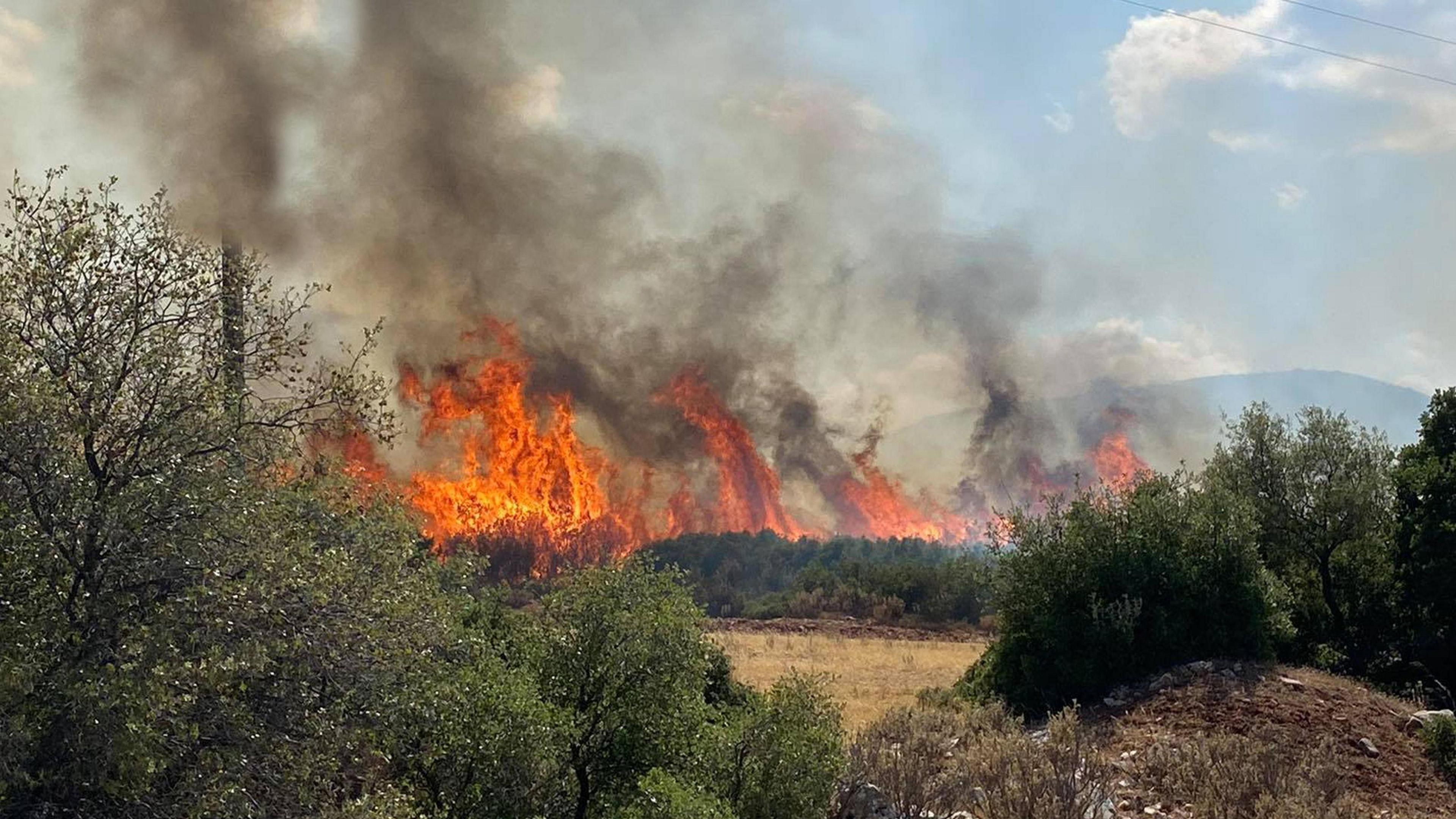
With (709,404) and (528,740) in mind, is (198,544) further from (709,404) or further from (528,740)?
(709,404)

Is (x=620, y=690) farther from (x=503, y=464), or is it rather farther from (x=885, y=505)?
(x=885, y=505)

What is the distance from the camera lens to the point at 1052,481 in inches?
3573

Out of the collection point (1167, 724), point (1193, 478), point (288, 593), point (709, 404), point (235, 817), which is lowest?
point (1167, 724)

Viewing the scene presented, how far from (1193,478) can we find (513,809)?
26.8 metres

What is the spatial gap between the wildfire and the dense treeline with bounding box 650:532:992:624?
9.39 ft

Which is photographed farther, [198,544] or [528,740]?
[528,740]

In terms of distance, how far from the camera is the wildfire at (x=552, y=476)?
53.0m

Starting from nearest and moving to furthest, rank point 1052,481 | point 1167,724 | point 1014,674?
1. point 1167,724
2. point 1014,674
3. point 1052,481

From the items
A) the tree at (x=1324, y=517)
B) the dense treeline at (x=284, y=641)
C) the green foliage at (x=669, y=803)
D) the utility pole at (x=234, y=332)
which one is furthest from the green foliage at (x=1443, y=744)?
the utility pole at (x=234, y=332)

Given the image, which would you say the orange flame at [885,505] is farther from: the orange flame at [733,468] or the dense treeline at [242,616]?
the dense treeline at [242,616]

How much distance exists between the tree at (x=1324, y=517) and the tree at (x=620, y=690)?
23.9m

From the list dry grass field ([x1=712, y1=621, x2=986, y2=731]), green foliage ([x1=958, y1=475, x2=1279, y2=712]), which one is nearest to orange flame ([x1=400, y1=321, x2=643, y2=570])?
dry grass field ([x1=712, y1=621, x2=986, y2=731])

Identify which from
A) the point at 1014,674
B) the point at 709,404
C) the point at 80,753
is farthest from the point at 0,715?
the point at 709,404

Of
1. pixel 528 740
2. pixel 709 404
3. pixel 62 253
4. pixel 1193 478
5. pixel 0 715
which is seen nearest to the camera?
pixel 0 715
